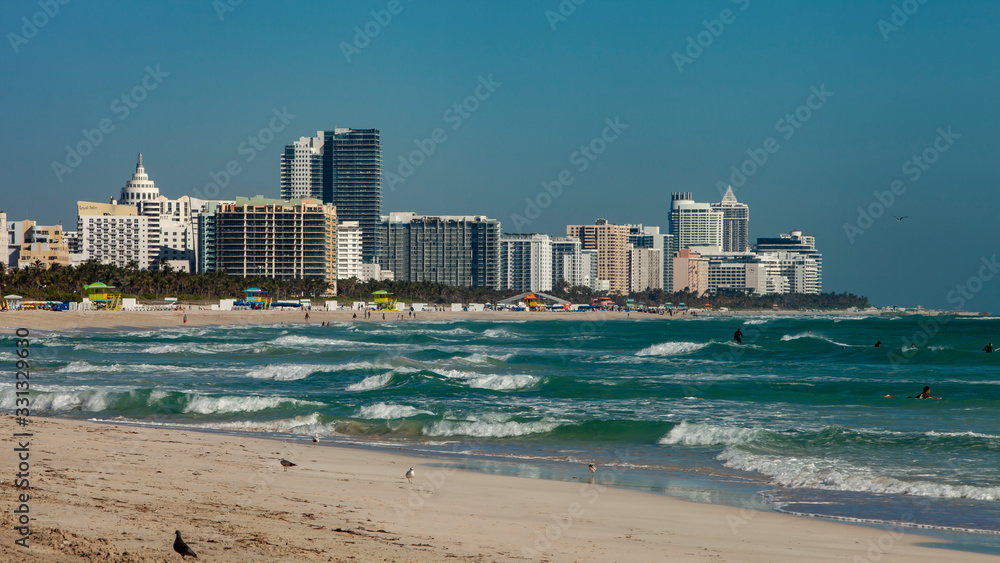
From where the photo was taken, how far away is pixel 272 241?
583ft

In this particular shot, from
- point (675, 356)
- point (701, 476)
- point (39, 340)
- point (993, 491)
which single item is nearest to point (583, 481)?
point (701, 476)

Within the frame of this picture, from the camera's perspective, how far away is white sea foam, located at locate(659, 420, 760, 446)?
17.5m

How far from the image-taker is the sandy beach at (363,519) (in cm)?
761

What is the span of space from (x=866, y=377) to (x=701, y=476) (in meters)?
22.2

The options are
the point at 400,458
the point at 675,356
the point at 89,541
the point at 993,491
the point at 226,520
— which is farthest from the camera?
the point at 675,356

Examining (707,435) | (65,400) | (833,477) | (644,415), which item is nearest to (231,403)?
(65,400)

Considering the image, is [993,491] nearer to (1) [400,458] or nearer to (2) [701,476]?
(2) [701,476]

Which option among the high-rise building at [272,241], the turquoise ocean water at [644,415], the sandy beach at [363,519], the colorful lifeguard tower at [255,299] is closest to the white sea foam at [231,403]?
the turquoise ocean water at [644,415]

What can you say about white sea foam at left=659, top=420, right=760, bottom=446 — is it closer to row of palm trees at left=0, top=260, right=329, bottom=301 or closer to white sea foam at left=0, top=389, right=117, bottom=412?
white sea foam at left=0, top=389, right=117, bottom=412

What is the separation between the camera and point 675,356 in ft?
154

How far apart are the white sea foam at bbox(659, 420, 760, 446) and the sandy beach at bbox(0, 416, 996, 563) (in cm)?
438

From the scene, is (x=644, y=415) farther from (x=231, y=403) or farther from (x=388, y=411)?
(x=231, y=403)

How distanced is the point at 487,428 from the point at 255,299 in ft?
387

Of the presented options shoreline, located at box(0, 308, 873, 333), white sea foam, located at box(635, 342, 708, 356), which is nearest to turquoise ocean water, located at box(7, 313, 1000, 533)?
white sea foam, located at box(635, 342, 708, 356)
